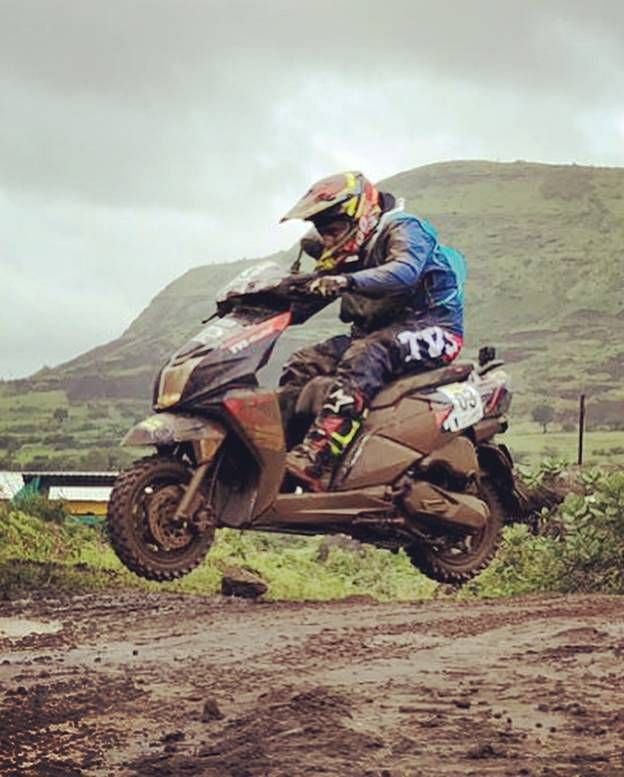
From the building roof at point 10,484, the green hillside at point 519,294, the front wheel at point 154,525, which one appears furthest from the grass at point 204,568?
the green hillside at point 519,294

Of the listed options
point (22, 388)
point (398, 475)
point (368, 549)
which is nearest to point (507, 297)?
point (22, 388)

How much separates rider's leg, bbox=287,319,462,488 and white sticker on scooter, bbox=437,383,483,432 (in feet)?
1.70

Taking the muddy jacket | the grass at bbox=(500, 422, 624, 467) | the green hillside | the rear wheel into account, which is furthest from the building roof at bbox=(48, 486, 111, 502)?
the green hillside

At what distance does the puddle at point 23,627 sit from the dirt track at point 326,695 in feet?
1.47

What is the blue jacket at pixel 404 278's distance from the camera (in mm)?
9617

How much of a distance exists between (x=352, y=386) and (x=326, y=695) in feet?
8.93

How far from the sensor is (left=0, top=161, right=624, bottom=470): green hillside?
3605 inches

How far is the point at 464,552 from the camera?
1105 cm

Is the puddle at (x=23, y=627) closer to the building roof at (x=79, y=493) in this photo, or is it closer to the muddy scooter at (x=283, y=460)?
the muddy scooter at (x=283, y=460)

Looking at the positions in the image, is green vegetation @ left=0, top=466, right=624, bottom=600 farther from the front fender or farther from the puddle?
the front fender

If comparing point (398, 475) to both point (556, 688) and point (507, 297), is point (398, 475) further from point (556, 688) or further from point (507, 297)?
point (507, 297)

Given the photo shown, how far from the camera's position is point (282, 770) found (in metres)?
6.40

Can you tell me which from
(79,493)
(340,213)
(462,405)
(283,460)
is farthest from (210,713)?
(79,493)

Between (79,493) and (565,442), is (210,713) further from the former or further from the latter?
(565,442)
